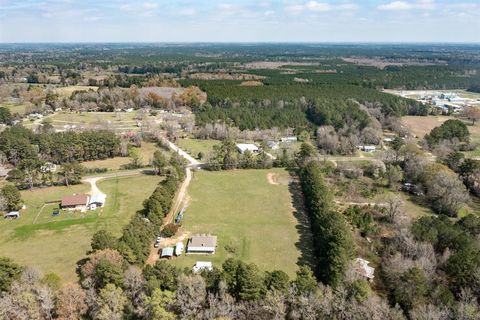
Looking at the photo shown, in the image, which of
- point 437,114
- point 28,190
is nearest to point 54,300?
point 28,190

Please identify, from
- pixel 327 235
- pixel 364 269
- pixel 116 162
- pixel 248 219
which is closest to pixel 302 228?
pixel 248 219

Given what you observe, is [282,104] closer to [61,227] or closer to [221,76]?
[221,76]

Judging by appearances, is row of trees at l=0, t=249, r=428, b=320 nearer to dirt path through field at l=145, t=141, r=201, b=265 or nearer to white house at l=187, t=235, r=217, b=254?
dirt path through field at l=145, t=141, r=201, b=265

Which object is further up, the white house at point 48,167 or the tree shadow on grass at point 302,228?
the white house at point 48,167

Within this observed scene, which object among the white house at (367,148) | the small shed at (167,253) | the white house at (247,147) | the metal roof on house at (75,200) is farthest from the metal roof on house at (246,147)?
the small shed at (167,253)

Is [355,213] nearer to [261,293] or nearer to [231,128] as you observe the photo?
[261,293]

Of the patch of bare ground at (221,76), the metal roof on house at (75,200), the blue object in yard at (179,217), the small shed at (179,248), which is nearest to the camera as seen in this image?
the small shed at (179,248)

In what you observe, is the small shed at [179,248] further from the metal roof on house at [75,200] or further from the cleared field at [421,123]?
the cleared field at [421,123]
